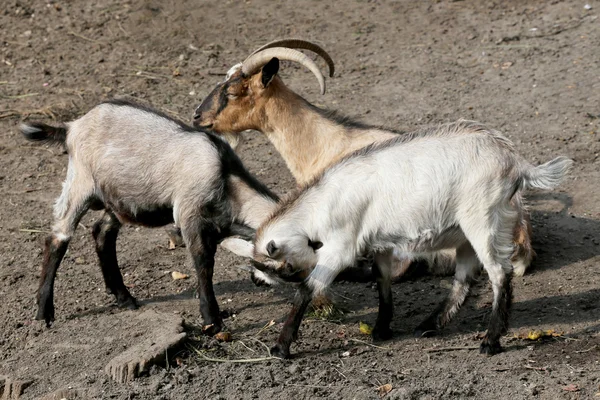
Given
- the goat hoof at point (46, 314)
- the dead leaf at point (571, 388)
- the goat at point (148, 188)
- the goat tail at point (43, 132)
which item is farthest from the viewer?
the goat tail at point (43, 132)

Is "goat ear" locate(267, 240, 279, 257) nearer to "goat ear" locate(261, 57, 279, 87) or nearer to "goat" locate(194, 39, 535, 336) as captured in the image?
"goat" locate(194, 39, 535, 336)

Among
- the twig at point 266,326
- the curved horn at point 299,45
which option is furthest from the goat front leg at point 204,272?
the curved horn at point 299,45

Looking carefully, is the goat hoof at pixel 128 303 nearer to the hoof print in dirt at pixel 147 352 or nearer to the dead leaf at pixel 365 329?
the hoof print in dirt at pixel 147 352

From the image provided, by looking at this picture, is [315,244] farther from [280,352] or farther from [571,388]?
[571,388]

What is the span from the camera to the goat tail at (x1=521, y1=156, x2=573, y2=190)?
5.48m

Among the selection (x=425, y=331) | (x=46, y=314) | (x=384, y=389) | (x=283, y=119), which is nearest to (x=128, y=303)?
(x=46, y=314)

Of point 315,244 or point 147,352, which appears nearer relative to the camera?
point 147,352

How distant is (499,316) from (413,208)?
84 cm

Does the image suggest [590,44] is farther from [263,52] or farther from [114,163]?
[114,163]

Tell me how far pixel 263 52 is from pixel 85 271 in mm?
2170

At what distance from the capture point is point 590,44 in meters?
10.3

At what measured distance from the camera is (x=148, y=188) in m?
6.19

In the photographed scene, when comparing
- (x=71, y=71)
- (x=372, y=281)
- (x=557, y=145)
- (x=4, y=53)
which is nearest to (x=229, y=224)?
(x=372, y=281)

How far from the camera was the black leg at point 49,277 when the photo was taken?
6297mm
